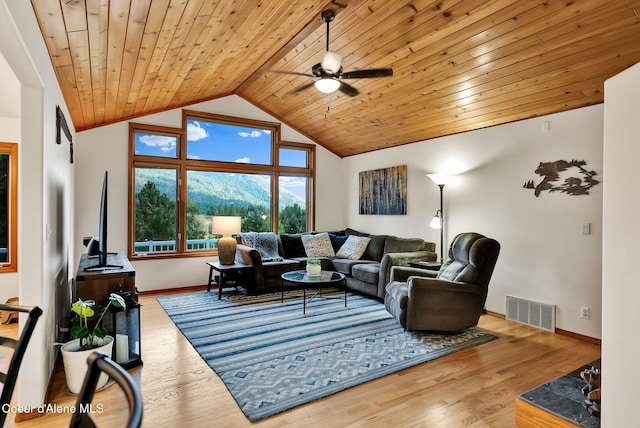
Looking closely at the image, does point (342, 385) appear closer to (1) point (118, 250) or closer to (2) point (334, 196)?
(1) point (118, 250)

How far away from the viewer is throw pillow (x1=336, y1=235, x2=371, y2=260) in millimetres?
5926

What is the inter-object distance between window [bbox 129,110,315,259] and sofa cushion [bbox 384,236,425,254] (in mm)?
1928

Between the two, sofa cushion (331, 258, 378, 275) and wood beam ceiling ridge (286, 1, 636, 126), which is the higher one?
wood beam ceiling ridge (286, 1, 636, 126)

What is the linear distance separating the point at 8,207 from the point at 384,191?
532 cm

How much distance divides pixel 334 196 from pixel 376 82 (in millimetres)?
3073

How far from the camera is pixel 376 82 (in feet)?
14.8

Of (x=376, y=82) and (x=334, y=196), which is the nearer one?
(x=376, y=82)

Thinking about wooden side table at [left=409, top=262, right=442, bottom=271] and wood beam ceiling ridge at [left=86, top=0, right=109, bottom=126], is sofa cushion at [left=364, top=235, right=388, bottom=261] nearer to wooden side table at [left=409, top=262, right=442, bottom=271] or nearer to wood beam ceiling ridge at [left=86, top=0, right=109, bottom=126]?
wooden side table at [left=409, top=262, right=442, bottom=271]

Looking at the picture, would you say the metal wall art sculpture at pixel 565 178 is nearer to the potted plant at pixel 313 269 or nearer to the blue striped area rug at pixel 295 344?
the blue striped area rug at pixel 295 344

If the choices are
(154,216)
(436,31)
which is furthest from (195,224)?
(436,31)

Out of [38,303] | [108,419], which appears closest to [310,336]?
[108,419]

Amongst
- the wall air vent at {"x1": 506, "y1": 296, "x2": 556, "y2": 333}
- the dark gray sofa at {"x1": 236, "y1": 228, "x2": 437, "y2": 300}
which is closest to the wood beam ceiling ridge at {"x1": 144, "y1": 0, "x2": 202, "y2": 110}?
the dark gray sofa at {"x1": 236, "y1": 228, "x2": 437, "y2": 300}

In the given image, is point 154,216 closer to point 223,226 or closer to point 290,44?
point 223,226

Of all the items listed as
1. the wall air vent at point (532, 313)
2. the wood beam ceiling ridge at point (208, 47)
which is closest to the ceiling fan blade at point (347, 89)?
the wood beam ceiling ridge at point (208, 47)
